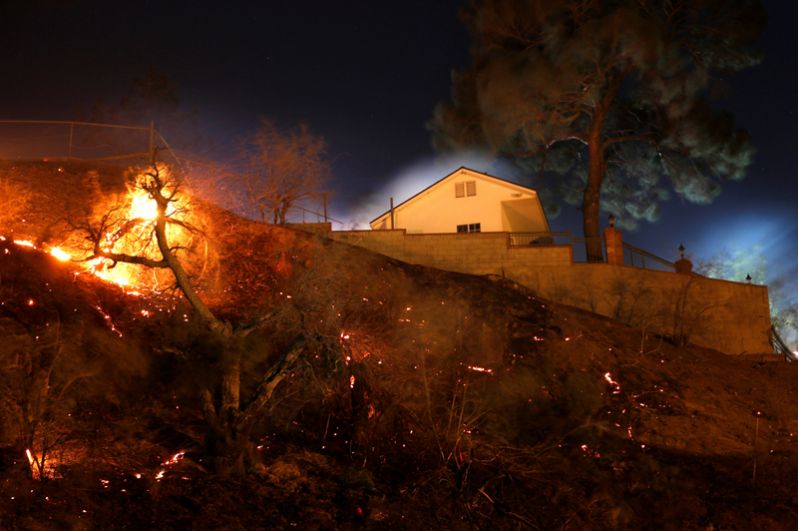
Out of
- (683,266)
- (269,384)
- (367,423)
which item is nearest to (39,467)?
(269,384)

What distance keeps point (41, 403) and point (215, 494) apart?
251 centimetres

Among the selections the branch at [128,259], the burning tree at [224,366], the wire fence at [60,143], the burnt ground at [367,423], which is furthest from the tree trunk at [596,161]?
the branch at [128,259]

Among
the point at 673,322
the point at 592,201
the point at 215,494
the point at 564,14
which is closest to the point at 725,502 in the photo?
the point at 215,494

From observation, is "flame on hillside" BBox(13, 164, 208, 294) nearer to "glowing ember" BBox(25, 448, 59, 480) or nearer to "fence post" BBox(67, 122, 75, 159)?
"fence post" BBox(67, 122, 75, 159)

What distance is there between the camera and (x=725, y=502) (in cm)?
1270

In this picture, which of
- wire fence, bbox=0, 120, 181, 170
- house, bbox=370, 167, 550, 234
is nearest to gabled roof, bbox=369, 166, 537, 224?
house, bbox=370, 167, 550, 234

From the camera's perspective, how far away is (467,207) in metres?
30.5

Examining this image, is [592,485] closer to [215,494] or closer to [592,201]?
[215,494]

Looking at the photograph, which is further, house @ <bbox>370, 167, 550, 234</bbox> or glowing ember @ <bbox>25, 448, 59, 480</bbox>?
house @ <bbox>370, 167, 550, 234</bbox>

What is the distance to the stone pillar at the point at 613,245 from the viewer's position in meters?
24.5

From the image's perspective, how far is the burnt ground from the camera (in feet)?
33.5

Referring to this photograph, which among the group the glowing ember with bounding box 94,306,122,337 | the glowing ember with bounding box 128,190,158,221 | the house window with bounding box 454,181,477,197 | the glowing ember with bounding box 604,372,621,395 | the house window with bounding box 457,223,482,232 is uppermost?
the house window with bounding box 454,181,477,197

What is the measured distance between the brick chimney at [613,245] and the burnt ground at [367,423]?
704 centimetres

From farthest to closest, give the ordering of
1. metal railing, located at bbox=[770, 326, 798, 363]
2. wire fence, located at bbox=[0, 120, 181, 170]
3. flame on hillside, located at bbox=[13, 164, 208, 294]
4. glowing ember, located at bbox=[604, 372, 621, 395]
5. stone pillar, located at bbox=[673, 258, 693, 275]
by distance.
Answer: stone pillar, located at bbox=[673, 258, 693, 275] < metal railing, located at bbox=[770, 326, 798, 363] < wire fence, located at bbox=[0, 120, 181, 170] < glowing ember, located at bbox=[604, 372, 621, 395] < flame on hillside, located at bbox=[13, 164, 208, 294]
